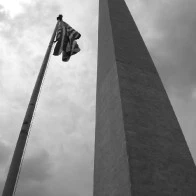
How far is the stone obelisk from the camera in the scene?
26.6ft

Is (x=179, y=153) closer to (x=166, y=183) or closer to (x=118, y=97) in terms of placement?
(x=166, y=183)

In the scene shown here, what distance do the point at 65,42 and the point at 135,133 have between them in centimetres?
402

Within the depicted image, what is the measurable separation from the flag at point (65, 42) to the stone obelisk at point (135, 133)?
2448 mm

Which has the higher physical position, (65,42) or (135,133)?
(65,42)

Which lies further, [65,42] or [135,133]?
[65,42]

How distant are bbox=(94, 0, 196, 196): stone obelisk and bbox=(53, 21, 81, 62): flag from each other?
2448 mm

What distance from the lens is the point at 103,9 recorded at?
1895cm

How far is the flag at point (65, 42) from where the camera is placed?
375 inches

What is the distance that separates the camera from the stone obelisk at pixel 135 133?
8094mm

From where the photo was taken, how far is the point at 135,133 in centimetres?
915

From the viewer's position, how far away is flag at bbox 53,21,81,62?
9.52 m

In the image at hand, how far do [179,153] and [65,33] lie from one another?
228 inches

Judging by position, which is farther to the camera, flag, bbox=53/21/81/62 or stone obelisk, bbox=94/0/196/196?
flag, bbox=53/21/81/62

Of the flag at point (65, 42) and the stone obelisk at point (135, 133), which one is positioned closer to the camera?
the stone obelisk at point (135, 133)
